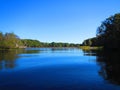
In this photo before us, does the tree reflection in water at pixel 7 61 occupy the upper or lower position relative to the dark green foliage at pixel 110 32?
lower

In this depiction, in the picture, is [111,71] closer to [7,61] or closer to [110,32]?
[7,61]

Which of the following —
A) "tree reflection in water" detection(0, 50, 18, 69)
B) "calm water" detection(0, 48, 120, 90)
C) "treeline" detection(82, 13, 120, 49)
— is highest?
"treeline" detection(82, 13, 120, 49)

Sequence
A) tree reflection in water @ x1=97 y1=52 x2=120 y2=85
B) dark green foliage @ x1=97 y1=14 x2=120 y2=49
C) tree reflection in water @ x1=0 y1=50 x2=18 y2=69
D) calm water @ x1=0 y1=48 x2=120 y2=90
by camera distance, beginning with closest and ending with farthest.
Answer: calm water @ x1=0 y1=48 x2=120 y2=90 < tree reflection in water @ x1=97 y1=52 x2=120 y2=85 < tree reflection in water @ x1=0 y1=50 x2=18 y2=69 < dark green foliage @ x1=97 y1=14 x2=120 y2=49

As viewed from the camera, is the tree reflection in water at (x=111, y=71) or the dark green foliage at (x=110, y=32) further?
the dark green foliage at (x=110, y=32)

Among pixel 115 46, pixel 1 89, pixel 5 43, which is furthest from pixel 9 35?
pixel 1 89

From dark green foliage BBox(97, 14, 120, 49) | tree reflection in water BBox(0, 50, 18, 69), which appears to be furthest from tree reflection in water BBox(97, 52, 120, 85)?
dark green foliage BBox(97, 14, 120, 49)

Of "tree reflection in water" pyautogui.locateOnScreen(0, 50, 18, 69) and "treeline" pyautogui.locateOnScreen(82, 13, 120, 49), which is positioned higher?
"treeline" pyautogui.locateOnScreen(82, 13, 120, 49)

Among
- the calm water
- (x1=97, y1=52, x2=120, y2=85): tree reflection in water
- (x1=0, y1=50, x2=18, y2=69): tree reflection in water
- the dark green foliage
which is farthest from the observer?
the dark green foliage

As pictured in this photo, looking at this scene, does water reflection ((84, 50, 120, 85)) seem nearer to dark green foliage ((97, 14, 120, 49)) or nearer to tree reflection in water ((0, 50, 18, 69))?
tree reflection in water ((0, 50, 18, 69))

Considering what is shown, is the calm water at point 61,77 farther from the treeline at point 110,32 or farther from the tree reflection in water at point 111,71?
the treeline at point 110,32

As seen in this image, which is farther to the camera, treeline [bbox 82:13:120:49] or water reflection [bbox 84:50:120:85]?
treeline [bbox 82:13:120:49]

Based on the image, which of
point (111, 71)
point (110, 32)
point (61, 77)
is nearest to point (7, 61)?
point (61, 77)

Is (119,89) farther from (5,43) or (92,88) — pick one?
(5,43)

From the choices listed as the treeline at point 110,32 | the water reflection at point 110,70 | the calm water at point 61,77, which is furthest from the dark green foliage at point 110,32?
the calm water at point 61,77
